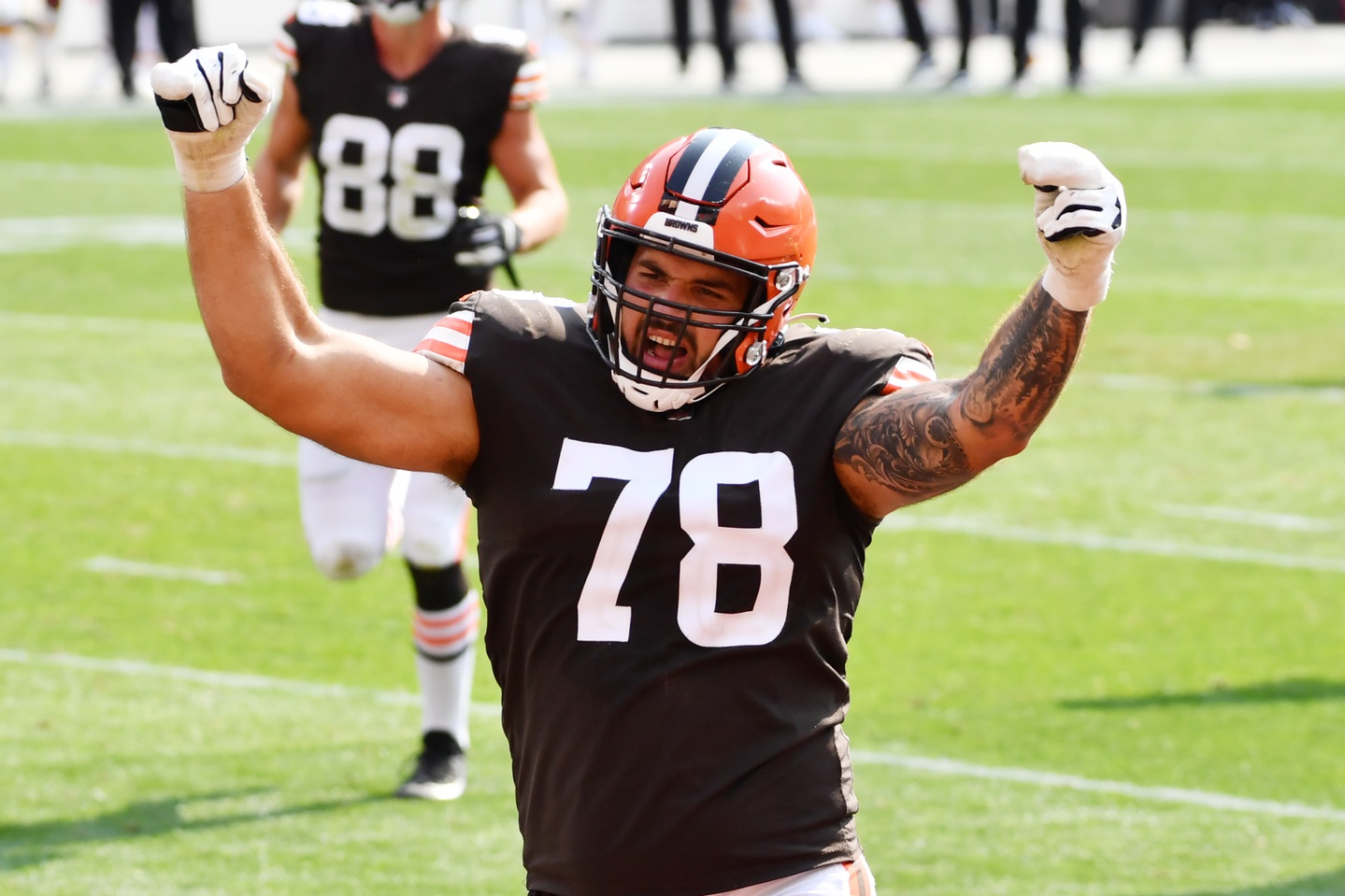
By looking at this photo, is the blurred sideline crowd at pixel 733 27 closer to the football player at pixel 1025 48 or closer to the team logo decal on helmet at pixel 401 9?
the football player at pixel 1025 48

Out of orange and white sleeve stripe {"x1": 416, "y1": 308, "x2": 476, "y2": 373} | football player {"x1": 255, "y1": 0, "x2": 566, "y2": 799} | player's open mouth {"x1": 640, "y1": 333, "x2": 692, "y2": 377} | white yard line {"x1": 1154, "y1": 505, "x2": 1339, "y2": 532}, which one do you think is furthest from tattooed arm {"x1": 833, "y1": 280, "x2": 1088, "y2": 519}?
white yard line {"x1": 1154, "y1": 505, "x2": 1339, "y2": 532}

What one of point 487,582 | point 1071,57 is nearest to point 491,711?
point 487,582

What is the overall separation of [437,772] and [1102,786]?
177cm

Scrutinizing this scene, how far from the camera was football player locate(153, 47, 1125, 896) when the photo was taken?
2898mm

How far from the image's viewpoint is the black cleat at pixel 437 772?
17.9 feet

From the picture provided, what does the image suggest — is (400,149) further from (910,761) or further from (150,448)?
(150,448)

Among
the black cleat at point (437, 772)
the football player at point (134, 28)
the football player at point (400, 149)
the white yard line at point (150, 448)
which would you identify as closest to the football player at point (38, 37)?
the football player at point (134, 28)

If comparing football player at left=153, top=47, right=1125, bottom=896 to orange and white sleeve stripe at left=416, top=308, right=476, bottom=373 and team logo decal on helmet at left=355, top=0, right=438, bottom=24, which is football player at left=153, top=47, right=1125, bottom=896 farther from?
team logo decal on helmet at left=355, top=0, right=438, bottom=24

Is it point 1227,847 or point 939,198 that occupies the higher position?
point 1227,847

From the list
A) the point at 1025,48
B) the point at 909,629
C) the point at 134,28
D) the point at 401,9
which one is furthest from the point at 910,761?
the point at 134,28

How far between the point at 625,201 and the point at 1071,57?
65.1 feet

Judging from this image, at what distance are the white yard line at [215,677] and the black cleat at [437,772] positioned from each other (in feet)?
2.01

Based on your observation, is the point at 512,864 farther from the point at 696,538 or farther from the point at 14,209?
the point at 14,209

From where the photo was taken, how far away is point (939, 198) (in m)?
15.9
